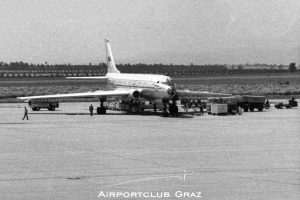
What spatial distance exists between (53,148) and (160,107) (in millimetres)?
40859

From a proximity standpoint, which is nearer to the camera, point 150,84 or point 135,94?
point 150,84

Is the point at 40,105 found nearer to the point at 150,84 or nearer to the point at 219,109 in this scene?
the point at 150,84

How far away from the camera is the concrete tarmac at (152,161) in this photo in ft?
79.4

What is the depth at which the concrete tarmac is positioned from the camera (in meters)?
24.2

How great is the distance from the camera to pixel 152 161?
32031 mm

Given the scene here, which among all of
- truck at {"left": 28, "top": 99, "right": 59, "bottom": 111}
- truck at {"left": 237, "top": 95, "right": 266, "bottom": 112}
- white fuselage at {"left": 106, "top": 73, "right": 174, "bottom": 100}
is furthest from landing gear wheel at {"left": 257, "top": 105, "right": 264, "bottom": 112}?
truck at {"left": 28, "top": 99, "right": 59, "bottom": 111}

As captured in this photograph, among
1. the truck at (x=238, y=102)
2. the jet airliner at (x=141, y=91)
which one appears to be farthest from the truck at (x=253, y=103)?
the jet airliner at (x=141, y=91)

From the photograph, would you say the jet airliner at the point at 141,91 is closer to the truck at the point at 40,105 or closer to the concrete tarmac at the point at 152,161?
the truck at the point at 40,105

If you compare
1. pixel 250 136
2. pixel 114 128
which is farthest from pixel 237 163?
pixel 114 128

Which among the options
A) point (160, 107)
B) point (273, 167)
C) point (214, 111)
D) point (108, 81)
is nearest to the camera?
point (273, 167)

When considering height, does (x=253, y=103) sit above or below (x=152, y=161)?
below

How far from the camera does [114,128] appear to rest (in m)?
53.2

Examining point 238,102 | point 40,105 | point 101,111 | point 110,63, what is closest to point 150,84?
point 101,111

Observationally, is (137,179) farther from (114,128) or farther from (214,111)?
(214,111)
